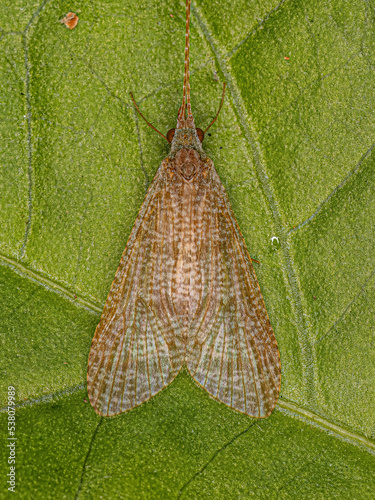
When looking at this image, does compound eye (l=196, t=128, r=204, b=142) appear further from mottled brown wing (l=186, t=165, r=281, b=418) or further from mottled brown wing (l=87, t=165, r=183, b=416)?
mottled brown wing (l=87, t=165, r=183, b=416)

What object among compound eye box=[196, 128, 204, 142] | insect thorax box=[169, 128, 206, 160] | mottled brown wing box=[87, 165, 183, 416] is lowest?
mottled brown wing box=[87, 165, 183, 416]

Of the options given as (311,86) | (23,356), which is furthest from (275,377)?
(311,86)

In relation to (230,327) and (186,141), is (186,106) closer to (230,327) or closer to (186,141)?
(186,141)

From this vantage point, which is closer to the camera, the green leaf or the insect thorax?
the green leaf

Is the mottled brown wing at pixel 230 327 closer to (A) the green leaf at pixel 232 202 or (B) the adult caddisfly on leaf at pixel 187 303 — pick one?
(B) the adult caddisfly on leaf at pixel 187 303

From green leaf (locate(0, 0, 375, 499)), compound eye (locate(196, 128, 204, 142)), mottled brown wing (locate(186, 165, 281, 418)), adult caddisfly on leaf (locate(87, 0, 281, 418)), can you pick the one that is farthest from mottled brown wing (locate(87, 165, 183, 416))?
compound eye (locate(196, 128, 204, 142))

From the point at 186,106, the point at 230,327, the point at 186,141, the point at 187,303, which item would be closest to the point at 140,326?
the point at 187,303
